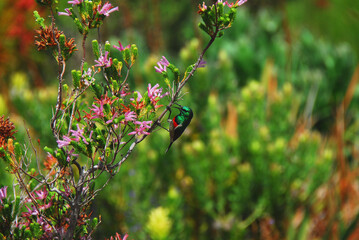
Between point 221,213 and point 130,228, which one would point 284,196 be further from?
point 130,228

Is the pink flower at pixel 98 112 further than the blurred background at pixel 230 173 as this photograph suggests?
No

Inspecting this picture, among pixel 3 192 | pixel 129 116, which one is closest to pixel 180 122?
pixel 129 116

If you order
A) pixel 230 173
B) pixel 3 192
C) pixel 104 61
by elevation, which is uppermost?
pixel 230 173

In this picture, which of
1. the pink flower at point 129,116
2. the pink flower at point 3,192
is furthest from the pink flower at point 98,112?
the pink flower at point 3,192

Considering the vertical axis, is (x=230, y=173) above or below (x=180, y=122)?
above

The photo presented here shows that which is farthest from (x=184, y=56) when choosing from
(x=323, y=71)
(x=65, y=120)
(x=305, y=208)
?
(x=323, y=71)

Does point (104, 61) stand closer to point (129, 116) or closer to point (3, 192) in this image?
point (129, 116)

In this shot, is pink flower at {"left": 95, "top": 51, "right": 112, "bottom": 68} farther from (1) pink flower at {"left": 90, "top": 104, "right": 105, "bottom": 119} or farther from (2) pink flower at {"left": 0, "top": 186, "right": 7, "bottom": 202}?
(2) pink flower at {"left": 0, "top": 186, "right": 7, "bottom": 202}

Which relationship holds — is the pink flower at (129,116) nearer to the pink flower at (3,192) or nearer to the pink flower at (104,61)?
the pink flower at (104,61)

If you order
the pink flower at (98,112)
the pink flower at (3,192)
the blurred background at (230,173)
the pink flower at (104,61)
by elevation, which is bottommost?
the pink flower at (3,192)

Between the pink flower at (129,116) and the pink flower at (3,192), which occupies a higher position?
the pink flower at (129,116)

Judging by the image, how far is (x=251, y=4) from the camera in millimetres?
6996

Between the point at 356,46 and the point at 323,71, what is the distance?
347 millimetres

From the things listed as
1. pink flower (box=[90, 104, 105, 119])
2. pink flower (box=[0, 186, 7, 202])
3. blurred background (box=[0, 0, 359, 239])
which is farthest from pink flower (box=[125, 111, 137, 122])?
blurred background (box=[0, 0, 359, 239])
